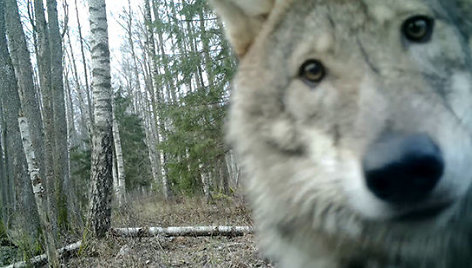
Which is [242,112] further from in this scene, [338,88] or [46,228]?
[46,228]

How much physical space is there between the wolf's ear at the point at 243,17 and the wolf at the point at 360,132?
172 millimetres

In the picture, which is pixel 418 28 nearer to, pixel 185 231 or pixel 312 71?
pixel 312 71

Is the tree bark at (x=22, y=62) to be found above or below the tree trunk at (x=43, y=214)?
above

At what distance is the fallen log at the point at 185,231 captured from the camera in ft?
25.0

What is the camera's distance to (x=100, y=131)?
7.87 meters

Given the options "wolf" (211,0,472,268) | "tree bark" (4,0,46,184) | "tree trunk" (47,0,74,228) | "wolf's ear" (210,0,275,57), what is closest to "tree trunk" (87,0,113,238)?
"tree bark" (4,0,46,184)

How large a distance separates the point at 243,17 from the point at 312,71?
0.83 metres

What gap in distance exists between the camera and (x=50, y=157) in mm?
9141

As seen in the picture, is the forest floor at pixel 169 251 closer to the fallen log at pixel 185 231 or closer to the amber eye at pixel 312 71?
the fallen log at pixel 185 231

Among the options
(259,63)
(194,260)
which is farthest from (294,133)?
(194,260)

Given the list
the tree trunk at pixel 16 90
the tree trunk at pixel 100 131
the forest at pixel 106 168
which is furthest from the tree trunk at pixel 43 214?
the tree trunk at pixel 16 90

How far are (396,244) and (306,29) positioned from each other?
46.5 inches

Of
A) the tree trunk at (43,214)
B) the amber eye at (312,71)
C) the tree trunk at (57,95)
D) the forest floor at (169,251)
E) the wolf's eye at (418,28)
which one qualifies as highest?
the tree trunk at (57,95)

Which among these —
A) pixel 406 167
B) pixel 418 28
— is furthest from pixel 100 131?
pixel 406 167
